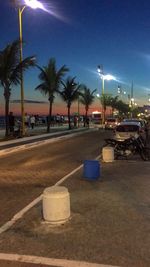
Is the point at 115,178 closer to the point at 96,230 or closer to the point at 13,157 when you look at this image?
the point at 96,230

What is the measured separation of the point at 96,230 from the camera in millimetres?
7234

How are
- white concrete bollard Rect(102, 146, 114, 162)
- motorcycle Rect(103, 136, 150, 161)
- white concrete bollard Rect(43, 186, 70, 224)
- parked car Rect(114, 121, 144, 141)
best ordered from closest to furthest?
white concrete bollard Rect(43, 186, 70, 224), white concrete bollard Rect(102, 146, 114, 162), motorcycle Rect(103, 136, 150, 161), parked car Rect(114, 121, 144, 141)

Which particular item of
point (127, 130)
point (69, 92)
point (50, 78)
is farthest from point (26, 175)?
point (69, 92)

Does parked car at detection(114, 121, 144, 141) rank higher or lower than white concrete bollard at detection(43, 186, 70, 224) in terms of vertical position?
higher

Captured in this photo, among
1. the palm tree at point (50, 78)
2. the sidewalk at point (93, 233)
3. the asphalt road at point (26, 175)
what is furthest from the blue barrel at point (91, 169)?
the palm tree at point (50, 78)

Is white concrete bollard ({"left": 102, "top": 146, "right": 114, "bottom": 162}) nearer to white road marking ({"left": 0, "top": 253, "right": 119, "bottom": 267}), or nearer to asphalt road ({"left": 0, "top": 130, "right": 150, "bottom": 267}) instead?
asphalt road ({"left": 0, "top": 130, "right": 150, "bottom": 267})

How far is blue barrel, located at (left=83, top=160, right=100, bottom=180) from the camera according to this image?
41.3ft

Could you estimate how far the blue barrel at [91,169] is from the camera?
41.3 feet

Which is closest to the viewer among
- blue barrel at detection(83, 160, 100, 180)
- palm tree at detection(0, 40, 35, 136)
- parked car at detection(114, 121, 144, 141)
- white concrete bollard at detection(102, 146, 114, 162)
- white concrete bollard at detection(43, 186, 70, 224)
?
white concrete bollard at detection(43, 186, 70, 224)

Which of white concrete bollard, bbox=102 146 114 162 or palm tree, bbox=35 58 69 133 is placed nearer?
white concrete bollard, bbox=102 146 114 162

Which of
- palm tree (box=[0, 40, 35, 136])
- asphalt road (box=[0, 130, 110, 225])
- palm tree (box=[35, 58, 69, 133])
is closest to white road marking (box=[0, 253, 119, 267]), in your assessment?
asphalt road (box=[0, 130, 110, 225])

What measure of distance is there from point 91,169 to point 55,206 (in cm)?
513

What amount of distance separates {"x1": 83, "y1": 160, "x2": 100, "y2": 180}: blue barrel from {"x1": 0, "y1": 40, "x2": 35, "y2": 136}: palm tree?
19.8 m

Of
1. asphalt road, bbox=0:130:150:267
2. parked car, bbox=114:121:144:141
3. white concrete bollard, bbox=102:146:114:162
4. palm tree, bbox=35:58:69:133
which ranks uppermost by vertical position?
palm tree, bbox=35:58:69:133
